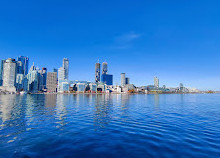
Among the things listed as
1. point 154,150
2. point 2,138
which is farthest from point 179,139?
point 2,138

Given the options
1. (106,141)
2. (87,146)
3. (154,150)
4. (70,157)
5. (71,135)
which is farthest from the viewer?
(71,135)

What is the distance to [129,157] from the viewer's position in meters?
11.6

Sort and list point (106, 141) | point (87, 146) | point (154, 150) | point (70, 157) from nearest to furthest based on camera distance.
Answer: point (70, 157), point (154, 150), point (87, 146), point (106, 141)

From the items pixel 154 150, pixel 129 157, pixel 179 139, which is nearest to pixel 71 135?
pixel 129 157

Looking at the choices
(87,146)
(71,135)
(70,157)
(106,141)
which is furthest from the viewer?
(71,135)

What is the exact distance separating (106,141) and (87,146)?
2.53 m

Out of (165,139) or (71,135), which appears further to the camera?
(71,135)

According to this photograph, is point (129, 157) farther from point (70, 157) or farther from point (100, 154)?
point (70, 157)

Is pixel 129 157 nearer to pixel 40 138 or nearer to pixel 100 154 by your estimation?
pixel 100 154

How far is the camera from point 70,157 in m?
11.6

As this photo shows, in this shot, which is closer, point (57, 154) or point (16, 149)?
point (57, 154)

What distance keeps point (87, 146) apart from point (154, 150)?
6873 mm

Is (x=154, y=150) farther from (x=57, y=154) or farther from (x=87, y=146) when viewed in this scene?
(x=57, y=154)

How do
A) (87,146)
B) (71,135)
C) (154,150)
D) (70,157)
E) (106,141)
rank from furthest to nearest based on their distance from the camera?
(71,135), (106,141), (87,146), (154,150), (70,157)
